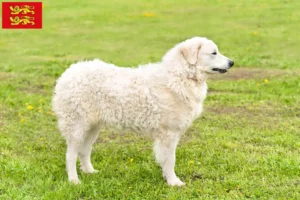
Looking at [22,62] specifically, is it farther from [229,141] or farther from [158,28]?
[229,141]

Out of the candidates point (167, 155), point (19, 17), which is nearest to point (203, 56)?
point (167, 155)

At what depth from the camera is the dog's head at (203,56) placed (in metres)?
6.45

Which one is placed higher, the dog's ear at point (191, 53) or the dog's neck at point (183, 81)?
the dog's ear at point (191, 53)

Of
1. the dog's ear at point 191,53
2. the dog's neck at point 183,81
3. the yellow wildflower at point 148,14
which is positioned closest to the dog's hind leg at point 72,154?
the dog's neck at point 183,81

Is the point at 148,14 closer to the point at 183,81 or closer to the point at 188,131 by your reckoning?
the point at 188,131

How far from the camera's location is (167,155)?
6.45 meters

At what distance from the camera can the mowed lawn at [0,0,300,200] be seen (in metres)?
6.33

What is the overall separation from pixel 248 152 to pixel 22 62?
9.72 m

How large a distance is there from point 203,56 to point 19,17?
16.5 meters

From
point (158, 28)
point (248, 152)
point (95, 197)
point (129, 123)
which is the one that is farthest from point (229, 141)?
point (158, 28)

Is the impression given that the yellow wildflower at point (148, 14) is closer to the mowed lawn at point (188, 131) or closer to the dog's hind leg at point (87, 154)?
the mowed lawn at point (188, 131)

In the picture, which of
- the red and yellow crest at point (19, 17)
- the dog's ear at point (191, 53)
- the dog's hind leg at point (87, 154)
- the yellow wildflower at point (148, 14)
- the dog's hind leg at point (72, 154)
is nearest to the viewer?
the dog's ear at point (191, 53)

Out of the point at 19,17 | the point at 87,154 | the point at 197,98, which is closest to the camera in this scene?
the point at 197,98

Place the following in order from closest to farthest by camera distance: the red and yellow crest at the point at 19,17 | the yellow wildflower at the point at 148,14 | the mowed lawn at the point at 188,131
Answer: the mowed lawn at the point at 188,131 → the red and yellow crest at the point at 19,17 → the yellow wildflower at the point at 148,14
